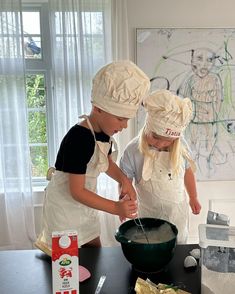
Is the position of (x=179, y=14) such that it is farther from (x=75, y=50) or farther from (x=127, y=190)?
(x=127, y=190)

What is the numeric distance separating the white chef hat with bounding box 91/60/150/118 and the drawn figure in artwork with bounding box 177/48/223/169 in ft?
4.45

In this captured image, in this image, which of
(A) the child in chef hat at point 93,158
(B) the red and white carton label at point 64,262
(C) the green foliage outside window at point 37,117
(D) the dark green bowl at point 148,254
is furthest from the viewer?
(C) the green foliage outside window at point 37,117

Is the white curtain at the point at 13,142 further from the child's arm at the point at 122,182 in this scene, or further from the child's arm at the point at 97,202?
the child's arm at the point at 97,202

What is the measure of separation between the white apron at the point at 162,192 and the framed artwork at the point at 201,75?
999 millimetres

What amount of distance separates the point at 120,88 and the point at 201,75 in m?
1.47

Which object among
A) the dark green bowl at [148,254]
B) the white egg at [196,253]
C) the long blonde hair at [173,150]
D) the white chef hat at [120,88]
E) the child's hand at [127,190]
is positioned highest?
the white chef hat at [120,88]

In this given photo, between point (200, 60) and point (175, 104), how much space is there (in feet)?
4.05

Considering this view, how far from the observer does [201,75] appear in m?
2.32

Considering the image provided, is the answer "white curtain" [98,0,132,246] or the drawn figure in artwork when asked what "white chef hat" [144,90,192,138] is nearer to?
"white curtain" [98,0,132,246]

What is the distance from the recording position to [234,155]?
245cm

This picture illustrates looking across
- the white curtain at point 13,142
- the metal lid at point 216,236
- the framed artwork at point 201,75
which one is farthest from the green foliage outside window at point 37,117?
the metal lid at point 216,236

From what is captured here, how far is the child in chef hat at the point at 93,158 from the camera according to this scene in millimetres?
1049

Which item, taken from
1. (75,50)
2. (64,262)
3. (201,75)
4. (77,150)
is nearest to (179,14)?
(201,75)

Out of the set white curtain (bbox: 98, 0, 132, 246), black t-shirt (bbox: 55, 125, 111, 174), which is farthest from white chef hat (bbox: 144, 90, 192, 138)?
white curtain (bbox: 98, 0, 132, 246)
